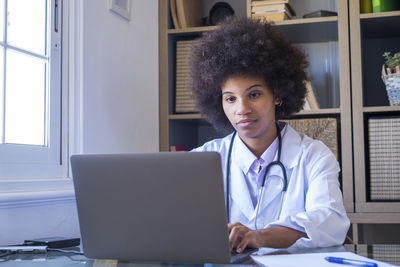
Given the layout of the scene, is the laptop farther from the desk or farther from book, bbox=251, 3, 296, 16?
book, bbox=251, 3, 296, 16

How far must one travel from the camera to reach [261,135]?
6.08ft

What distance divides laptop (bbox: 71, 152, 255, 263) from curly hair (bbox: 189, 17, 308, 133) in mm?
915

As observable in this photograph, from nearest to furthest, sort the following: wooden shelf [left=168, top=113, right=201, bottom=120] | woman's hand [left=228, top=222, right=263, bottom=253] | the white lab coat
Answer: woman's hand [left=228, top=222, right=263, bottom=253], the white lab coat, wooden shelf [left=168, top=113, right=201, bottom=120]

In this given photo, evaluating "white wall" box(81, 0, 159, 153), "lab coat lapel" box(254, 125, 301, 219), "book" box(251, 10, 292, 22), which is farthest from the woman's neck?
"book" box(251, 10, 292, 22)

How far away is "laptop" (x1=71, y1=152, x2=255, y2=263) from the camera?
3.17ft

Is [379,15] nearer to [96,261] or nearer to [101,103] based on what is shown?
[101,103]

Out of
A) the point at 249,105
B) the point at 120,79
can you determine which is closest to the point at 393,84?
the point at 249,105

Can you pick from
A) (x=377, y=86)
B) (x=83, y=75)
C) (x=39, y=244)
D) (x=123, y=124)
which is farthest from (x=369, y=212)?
(x=39, y=244)

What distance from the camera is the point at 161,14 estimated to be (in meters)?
2.70

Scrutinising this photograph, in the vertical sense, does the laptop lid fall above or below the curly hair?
below

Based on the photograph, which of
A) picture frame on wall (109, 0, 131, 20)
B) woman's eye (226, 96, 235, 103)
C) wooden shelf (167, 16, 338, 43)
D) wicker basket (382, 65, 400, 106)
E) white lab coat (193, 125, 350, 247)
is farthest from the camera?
wooden shelf (167, 16, 338, 43)

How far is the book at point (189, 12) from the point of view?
271 cm

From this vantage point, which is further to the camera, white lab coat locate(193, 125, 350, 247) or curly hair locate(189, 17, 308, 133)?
curly hair locate(189, 17, 308, 133)

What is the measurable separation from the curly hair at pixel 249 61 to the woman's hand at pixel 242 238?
74 centimetres
